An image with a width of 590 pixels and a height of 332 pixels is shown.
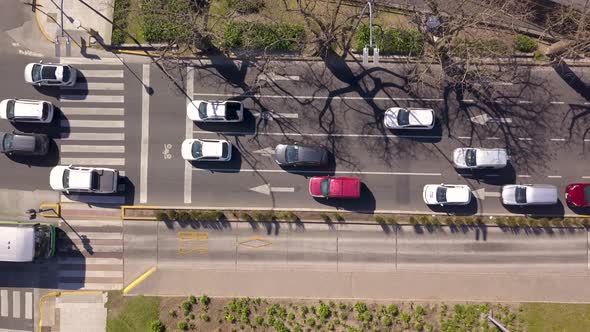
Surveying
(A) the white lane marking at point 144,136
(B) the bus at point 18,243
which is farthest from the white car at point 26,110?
(B) the bus at point 18,243

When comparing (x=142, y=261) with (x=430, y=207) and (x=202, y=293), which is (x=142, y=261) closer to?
(x=202, y=293)

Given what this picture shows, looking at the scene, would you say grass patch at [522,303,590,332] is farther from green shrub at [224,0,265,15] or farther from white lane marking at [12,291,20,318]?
white lane marking at [12,291,20,318]

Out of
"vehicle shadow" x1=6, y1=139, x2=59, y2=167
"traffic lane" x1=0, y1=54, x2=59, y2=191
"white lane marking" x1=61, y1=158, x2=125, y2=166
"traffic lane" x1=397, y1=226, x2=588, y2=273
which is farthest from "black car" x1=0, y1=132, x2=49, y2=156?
"traffic lane" x1=397, y1=226, x2=588, y2=273

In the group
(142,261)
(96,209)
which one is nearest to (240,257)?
(142,261)

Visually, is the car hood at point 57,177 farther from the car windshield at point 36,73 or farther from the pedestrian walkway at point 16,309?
the pedestrian walkway at point 16,309

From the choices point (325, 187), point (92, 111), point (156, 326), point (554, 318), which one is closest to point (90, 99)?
point (92, 111)

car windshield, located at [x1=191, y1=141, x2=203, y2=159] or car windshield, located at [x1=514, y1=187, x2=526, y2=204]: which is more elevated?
car windshield, located at [x1=191, y1=141, x2=203, y2=159]
